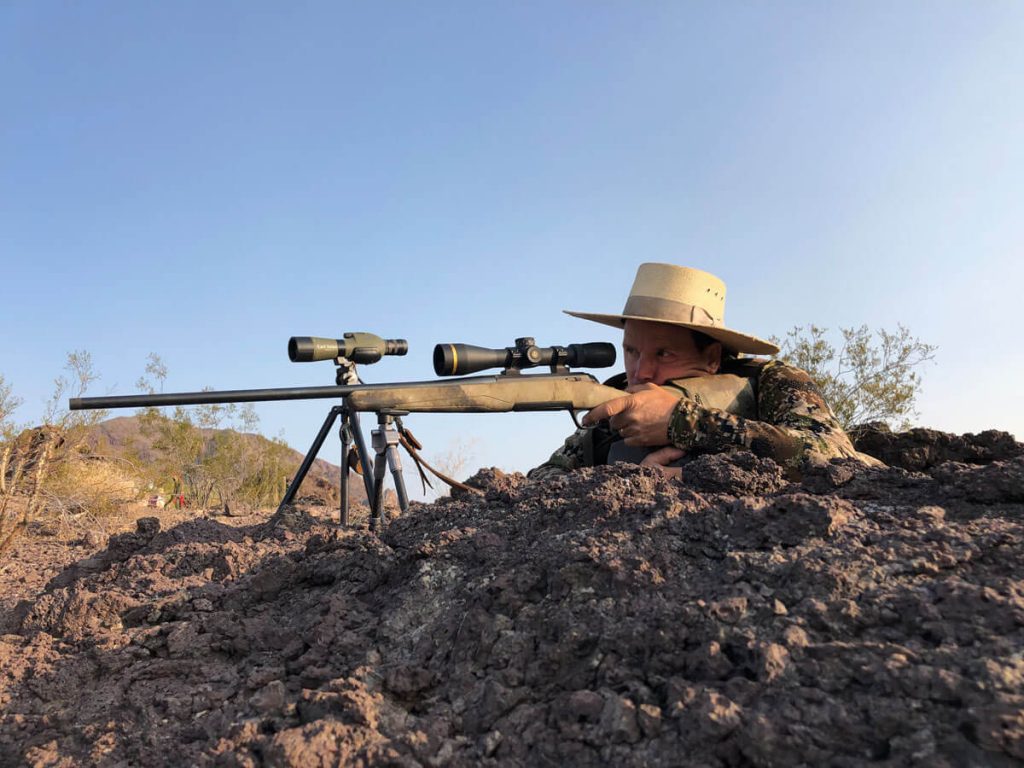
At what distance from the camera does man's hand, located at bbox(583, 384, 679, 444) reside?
4043mm

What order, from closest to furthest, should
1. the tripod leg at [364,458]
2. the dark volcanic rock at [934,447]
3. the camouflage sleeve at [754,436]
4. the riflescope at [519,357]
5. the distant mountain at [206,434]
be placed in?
1. the dark volcanic rock at [934,447]
2. the camouflage sleeve at [754,436]
3. the riflescope at [519,357]
4. the tripod leg at [364,458]
5. the distant mountain at [206,434]

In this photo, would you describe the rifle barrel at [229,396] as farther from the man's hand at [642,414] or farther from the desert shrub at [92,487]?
the desert shrub at [92,487]

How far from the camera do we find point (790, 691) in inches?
69.3

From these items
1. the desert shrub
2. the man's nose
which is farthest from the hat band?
the desert shrub

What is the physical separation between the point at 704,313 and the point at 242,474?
43.7 ft

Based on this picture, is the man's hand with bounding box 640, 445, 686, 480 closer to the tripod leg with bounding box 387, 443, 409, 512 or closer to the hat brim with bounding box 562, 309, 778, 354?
the hat brim with bounding box 562, 309, 778, 354

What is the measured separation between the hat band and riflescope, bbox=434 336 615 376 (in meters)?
0.32

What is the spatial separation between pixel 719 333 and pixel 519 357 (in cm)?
122

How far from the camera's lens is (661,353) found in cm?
481

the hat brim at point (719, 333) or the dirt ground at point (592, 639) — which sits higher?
the hat brim at point (719, 333)

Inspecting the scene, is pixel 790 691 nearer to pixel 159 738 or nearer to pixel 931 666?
pixel 931 666

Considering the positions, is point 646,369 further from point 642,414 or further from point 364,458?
point 364,458

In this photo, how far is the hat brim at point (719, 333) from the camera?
15.2 ft

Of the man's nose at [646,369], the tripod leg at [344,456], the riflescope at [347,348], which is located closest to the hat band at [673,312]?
the man's nose at [646,369]
